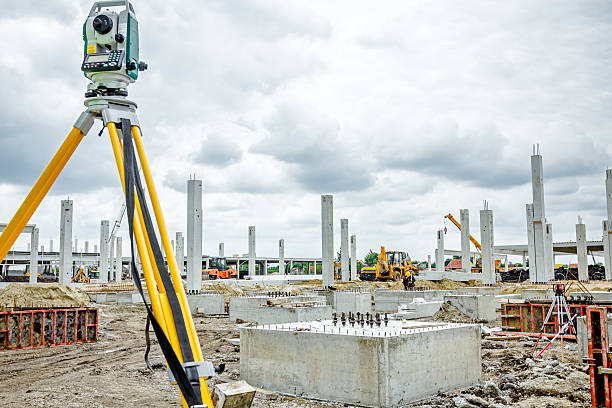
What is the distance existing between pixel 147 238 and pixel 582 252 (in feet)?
113

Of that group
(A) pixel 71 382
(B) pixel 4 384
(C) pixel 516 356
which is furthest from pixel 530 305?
(B) pixel 4 384

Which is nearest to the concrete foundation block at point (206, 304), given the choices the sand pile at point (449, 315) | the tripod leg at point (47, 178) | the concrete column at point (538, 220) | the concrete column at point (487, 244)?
the sand pile at point (449, 315)

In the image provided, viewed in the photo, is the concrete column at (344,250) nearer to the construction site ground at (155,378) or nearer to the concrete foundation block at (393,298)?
the concrete foundation block at (393,298)

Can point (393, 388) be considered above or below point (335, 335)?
below

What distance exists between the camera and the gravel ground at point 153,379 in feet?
28.2

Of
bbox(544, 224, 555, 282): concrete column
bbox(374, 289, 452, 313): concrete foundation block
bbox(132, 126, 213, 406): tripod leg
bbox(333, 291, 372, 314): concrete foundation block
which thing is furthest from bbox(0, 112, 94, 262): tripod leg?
bbox(544, 224, 555, 282): concrete column

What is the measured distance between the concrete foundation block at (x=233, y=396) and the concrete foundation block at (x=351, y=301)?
1644 cm

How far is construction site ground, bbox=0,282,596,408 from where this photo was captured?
859 cm

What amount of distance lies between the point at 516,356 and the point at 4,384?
10397 mm

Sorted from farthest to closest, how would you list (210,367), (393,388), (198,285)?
(198,285) < (393,388) < (210,367)

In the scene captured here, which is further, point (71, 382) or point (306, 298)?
point (306, 298)

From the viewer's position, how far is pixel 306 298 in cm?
2095

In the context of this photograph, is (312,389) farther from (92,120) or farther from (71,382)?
(92,120)

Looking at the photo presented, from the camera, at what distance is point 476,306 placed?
2091cm
